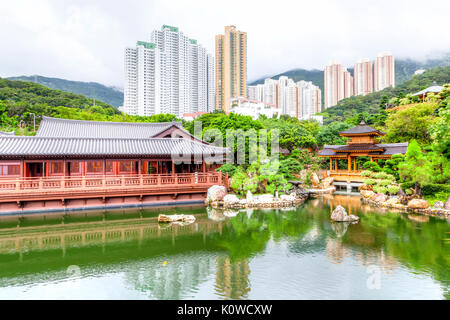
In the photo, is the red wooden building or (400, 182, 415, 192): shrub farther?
(400, 182, 415, 192): shrub

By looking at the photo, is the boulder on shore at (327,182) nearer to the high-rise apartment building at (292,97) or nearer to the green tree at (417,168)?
the green tree at (417,168)

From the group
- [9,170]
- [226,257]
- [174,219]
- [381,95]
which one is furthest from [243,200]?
[381,95]

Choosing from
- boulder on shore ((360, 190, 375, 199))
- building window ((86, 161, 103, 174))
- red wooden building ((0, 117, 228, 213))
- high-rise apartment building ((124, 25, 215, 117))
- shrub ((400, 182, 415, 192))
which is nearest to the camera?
red wooden building ((0, 117, 228, 213))

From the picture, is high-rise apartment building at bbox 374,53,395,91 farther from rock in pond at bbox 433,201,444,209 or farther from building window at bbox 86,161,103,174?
building window at bbox 86,161,103,174

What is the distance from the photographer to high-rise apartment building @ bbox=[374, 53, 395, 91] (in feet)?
359

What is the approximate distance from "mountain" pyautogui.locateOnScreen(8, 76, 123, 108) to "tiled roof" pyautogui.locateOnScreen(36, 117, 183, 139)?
126 meters

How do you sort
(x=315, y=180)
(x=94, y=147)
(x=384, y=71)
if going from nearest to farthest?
(x=94, y=147) → (x=315, y=180) → (x=384, y=71)

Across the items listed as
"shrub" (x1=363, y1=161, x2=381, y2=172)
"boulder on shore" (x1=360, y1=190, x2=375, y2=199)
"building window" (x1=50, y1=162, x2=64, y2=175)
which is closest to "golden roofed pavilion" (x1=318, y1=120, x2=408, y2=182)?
"shrub" (x1=363, y1=161, x2=381, y2=172)

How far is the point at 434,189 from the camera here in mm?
17266

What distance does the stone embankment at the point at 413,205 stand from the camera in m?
15.8

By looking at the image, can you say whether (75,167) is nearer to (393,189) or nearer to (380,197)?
(380,197)

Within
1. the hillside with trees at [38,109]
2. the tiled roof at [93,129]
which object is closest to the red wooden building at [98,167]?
the tiled roof at [93,129]

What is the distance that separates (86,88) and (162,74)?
79.4 metres
